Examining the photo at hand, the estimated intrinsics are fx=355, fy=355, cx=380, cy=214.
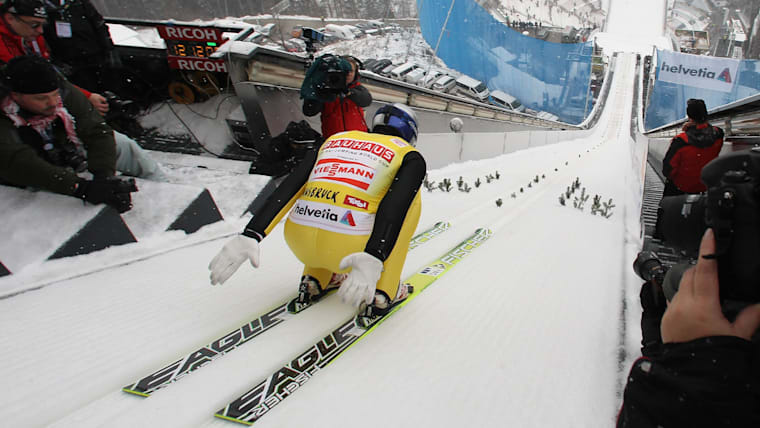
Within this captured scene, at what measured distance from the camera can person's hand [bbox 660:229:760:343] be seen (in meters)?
0.88

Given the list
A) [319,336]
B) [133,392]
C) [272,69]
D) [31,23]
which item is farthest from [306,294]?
[272,69]

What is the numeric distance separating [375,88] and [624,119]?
125 feet

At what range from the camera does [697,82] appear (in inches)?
597

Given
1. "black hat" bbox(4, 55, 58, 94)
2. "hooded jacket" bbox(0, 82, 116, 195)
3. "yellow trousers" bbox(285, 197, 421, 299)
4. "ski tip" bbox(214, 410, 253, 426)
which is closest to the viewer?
"ski tip" bbox(214, 410, 253, 426)

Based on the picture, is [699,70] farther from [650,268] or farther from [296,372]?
[296,372]

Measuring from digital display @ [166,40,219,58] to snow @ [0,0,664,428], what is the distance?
3.29m

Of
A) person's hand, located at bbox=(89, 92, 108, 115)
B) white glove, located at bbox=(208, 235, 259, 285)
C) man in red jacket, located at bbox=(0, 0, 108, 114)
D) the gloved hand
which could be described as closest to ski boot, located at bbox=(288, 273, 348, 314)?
white glove, located at bbox=(208, 235, 259, 285)

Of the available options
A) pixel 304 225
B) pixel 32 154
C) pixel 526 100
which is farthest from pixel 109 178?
pixel 526 100

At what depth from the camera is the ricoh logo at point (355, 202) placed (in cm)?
193

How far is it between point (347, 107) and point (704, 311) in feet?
12.1

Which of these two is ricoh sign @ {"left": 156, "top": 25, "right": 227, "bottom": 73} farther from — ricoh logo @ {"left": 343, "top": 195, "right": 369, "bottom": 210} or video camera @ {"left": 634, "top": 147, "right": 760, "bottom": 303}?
video camera @ {"left": 634, "top": 147, "right": 760, "bottom": 303}

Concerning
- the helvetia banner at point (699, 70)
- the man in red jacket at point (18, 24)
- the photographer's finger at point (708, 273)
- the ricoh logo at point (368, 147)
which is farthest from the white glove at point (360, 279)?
the helvetia banner at point (699, 70)

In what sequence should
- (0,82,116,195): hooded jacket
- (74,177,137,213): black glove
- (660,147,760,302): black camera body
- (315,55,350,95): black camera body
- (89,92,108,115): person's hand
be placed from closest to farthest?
(660,147,760,302): black camera body, (0,82,116,195): hooded jacket, (74,177,137,213): black glove, (89,92,108,115): person's hand, (315,55,350,95): black camera body

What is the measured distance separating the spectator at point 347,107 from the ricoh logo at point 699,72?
16291 mm
